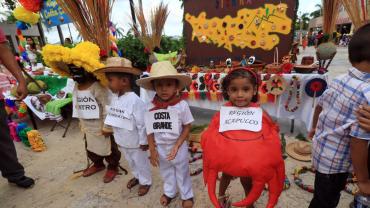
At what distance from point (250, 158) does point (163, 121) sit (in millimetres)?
775

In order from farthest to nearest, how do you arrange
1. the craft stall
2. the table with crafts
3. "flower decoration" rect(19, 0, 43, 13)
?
the craft stall, "flower decoration" rect(19, 0, 43, 13), the table with crafts

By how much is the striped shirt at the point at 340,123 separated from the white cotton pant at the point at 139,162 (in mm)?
1463

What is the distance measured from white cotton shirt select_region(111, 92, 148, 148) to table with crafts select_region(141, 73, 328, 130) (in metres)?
1.64

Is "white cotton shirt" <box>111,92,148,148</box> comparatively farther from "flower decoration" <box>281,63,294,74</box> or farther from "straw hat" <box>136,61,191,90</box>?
"flower decoration" <box>281,63,294,74</box>

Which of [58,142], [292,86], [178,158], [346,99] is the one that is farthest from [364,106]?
[58,142]

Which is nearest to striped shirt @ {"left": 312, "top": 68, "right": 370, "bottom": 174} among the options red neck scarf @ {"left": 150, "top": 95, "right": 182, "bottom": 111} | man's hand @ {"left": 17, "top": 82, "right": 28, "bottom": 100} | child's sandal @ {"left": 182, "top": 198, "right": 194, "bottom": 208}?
red neck scarf @ {"left": 150, "top": 95, "right": 182, "bottom": 111}

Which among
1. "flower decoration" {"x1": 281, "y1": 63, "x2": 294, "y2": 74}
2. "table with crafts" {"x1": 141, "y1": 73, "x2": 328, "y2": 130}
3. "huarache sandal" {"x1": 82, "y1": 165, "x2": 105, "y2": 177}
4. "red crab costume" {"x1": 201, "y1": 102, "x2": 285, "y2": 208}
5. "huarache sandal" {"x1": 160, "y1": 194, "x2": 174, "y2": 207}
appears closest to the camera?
"red crab costume" {"x1": 201, "y1": 102, "x2": 285, "y2": 208}

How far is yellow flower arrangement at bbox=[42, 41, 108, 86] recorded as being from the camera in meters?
1.99

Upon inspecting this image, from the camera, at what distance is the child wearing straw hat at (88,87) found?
6.59ft

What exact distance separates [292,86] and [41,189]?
340cm

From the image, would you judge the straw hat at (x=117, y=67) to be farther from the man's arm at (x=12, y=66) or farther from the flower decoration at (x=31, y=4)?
the flower decoration at (x=31, y=4)

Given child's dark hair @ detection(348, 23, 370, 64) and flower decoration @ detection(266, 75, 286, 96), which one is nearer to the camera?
child's dark hair @ detection(348, 23, 370, 64)

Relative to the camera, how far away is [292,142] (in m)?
2.97

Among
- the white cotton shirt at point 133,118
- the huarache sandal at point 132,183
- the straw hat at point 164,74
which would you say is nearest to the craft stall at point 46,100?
the huarache sandal at point 132,183
